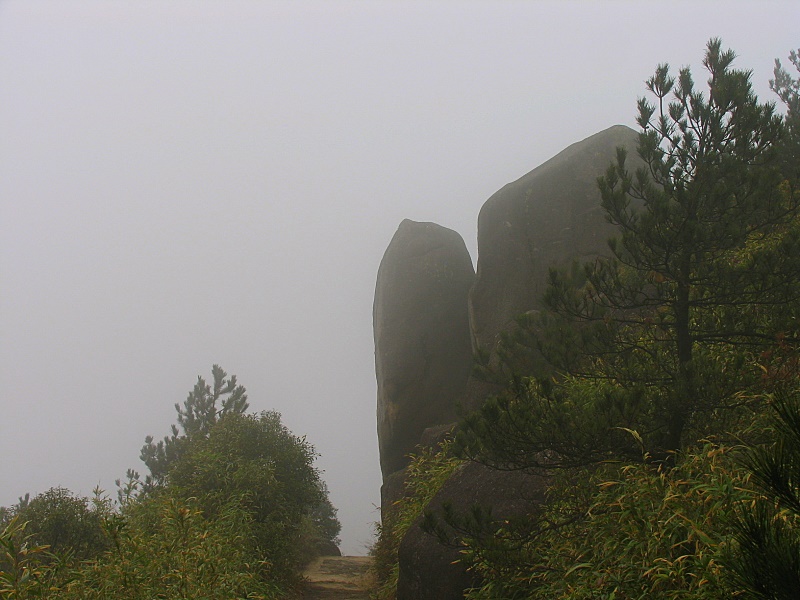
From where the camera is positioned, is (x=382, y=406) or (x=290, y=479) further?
(x=382, y=406)

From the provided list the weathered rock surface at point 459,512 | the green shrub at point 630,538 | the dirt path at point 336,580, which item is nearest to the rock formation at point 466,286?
the dirt path at point 336,580

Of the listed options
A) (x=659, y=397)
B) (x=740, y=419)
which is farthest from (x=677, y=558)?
(x=740, y=419)

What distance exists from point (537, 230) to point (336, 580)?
851cm

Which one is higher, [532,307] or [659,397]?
[532,307]

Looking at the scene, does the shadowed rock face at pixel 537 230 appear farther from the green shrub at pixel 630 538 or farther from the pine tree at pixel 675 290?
the green shrub at pixel 630 538

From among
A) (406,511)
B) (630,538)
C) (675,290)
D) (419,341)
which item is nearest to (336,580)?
(406,511)

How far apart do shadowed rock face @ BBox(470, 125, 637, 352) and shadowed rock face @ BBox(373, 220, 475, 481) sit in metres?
1.79

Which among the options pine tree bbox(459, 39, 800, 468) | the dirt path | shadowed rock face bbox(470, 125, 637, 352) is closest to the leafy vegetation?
the dirt path

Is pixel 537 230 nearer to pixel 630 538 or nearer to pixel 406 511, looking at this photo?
pixel 406 511

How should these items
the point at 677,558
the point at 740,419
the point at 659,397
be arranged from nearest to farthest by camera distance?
1. the point at 677,558
2. the point at 659,397
3. the point at 740,419

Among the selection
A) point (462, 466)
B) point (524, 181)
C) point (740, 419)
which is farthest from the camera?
point (524, 181)

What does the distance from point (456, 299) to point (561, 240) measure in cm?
389

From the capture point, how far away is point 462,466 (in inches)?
340

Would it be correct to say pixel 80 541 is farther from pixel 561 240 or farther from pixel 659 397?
pixel 561 240
